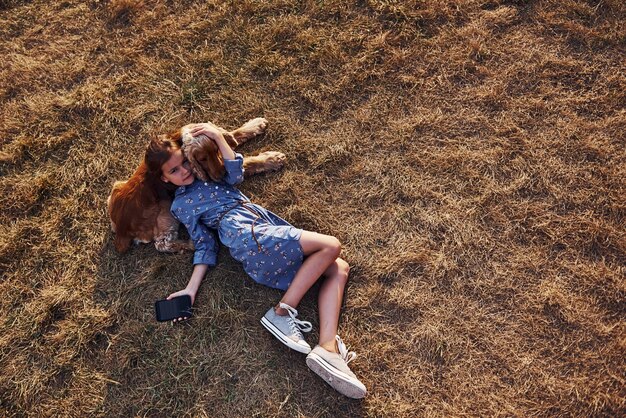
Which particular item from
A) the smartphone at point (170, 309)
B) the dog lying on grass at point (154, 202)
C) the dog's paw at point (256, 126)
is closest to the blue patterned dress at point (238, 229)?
the dog lying on grass at point (154, 202)

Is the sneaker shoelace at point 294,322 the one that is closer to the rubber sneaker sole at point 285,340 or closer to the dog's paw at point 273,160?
the rubber sneaker sole at point 285,340

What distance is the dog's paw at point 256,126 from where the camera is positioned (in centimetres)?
428

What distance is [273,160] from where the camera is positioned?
164 inches

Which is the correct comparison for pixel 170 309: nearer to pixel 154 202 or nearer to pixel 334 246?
pixel 154 202

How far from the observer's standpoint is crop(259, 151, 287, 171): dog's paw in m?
4.15

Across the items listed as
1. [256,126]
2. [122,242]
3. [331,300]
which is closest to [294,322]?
[331,300]

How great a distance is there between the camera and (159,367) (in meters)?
3.59

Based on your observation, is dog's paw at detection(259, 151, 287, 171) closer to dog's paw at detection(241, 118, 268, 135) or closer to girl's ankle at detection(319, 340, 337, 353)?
dog's paw at detection(241, 118, 268, 135)

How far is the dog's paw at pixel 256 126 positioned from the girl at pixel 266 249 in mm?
505

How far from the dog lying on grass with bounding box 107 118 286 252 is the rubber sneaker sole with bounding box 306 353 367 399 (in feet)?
4.39

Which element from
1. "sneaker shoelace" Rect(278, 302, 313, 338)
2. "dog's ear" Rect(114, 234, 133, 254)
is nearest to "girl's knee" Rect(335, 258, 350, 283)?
"sneaker shoelace" Rect(278, 302, 313, 338)

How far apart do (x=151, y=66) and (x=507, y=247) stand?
3.55 meters

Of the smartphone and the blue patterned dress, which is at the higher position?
the blue patterned dress

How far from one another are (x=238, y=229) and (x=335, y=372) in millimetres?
1199
